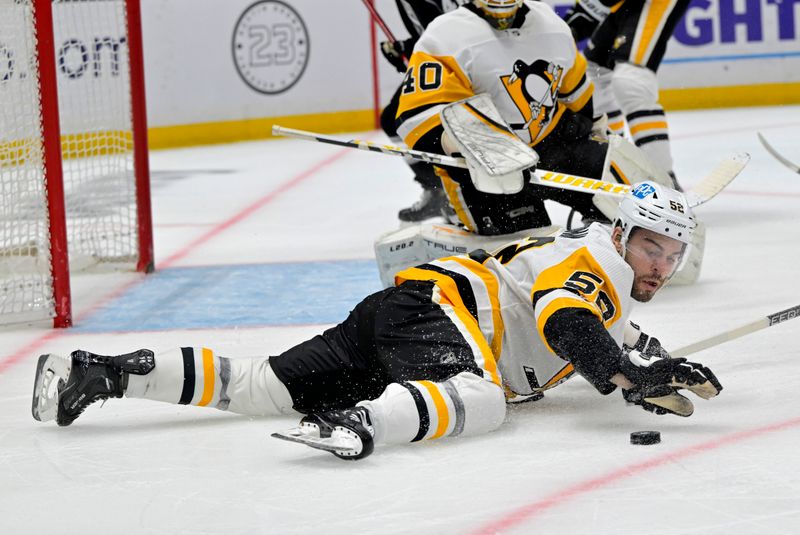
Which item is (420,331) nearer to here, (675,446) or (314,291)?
(675,446)

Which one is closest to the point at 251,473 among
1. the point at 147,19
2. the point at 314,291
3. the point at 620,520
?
the point at 620,520

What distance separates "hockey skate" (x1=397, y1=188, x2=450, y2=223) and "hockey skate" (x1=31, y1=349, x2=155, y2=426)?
8.46 ft

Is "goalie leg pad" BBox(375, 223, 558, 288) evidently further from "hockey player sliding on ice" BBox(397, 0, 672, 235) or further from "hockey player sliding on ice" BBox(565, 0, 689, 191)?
"hockey player sliding on ice" BBox(565, 0, 689, 191)

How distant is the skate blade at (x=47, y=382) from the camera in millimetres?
2383

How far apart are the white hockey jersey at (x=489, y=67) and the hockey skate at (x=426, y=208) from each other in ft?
4.04

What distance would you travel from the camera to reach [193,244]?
4.83 meters

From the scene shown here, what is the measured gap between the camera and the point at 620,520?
1.85m

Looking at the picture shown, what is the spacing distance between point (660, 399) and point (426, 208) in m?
2.74

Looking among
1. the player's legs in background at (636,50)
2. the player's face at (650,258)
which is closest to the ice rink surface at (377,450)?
the player's face at (650,258)

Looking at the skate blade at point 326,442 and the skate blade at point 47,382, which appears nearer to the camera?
the skate blade at point 326,442

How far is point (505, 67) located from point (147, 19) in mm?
4284

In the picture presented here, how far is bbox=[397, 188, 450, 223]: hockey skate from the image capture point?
4875 millimetres

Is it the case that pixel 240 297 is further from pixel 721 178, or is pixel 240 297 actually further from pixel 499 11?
pixel 721 178

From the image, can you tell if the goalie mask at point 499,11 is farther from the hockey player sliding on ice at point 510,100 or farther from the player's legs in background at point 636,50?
the player's legs in background at point 636,50
